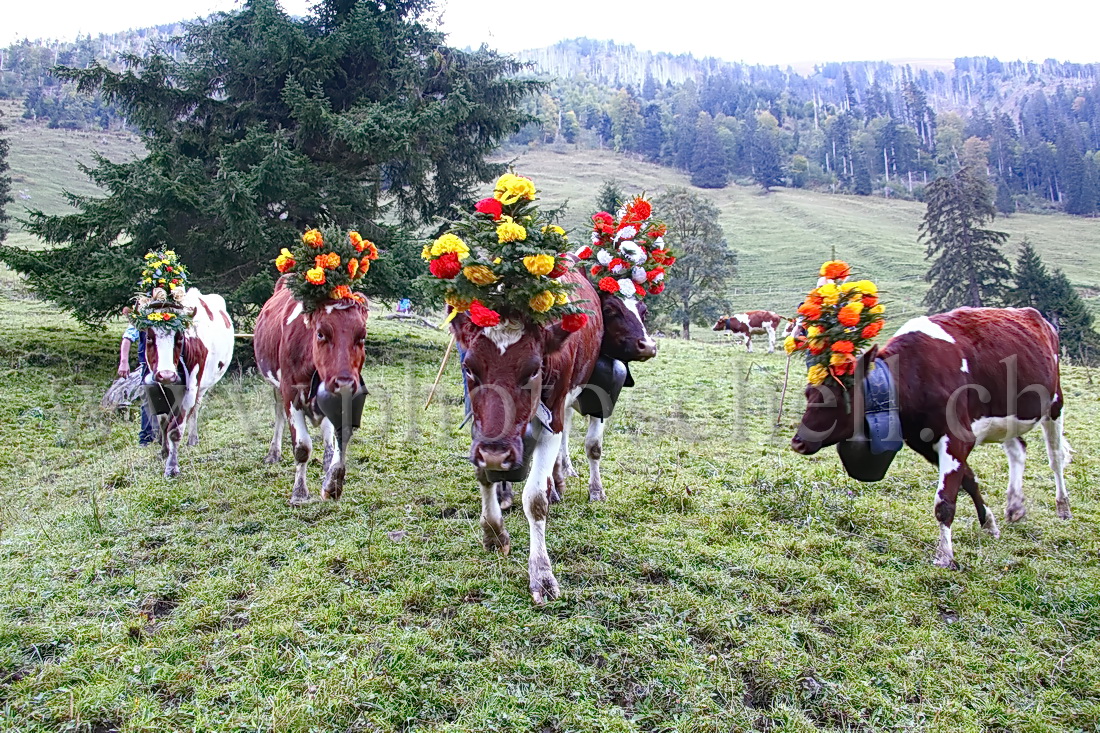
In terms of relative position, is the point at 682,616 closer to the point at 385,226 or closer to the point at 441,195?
the point at 385,226

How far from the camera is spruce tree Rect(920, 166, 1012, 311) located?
100 ft

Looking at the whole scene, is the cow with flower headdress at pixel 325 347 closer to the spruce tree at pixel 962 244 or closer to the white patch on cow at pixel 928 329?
the white patch on cow at pixel 928 329

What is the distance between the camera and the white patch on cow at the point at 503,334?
4156 millimetres

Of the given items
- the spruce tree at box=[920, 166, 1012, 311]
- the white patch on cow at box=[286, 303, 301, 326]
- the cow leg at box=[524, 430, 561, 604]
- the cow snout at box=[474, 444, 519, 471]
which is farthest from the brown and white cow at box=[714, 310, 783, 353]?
the cow snout at box=[474, 444, 519, 471]

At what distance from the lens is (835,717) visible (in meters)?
3.44

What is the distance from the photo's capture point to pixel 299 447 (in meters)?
6.39

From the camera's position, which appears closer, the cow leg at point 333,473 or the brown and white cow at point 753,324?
the cow leg at point 333,473

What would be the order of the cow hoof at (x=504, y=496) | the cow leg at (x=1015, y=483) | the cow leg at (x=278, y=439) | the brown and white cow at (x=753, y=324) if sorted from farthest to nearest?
the brown and white cow at (x=753, y=324) → the cow leg at (x=278, y=439) → the cow hoof at (x=504, y=496) → the cow leg at (x=1015, y=483)

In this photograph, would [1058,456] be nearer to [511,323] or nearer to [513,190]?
[511,323]

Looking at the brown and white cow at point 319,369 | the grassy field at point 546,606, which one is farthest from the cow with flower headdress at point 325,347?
the grassy field at point 546,606

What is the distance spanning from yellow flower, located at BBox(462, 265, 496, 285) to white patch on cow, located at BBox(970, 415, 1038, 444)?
164 inches

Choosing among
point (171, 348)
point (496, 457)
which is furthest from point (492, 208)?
point (171, 348)

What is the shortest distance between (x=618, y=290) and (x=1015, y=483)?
4084 mm

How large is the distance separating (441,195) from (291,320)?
12068 millimetres
